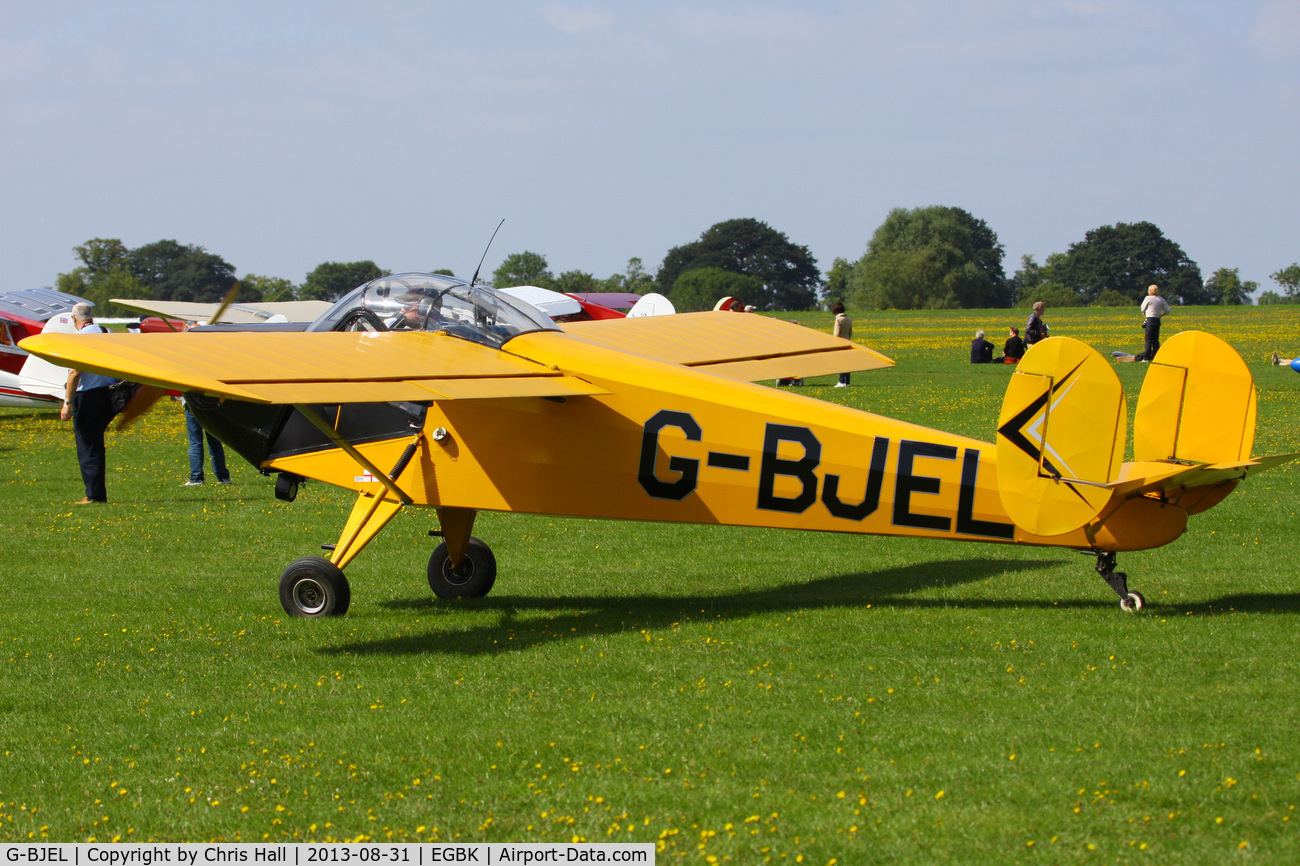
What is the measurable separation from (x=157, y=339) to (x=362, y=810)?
11.5ft

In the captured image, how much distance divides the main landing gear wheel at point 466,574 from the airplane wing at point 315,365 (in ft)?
6.23

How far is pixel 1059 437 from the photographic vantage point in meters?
6.93

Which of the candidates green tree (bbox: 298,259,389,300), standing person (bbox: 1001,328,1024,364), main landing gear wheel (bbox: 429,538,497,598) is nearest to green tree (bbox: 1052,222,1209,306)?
green tree (bbox: 298,259,389,300)

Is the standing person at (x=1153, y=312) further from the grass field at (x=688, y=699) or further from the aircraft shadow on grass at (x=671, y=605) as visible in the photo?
the aircraft shadow on grass at (x=671, y=605)

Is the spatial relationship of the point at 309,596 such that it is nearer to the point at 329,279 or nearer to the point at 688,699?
the point at 688,699

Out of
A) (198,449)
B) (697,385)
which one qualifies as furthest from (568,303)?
(697,385)

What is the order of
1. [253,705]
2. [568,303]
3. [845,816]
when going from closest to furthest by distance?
[845,816]
[253,705]
[568,303]

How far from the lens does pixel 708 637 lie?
7543 millimetres

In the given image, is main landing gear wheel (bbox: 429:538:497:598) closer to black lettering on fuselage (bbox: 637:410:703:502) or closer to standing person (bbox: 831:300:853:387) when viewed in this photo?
black lettering on fuselage (bbox: 637:410:703:502)

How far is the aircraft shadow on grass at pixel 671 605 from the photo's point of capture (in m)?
7.75

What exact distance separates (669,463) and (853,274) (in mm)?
96436

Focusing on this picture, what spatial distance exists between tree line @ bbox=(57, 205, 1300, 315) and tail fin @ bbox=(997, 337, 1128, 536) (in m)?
76.0

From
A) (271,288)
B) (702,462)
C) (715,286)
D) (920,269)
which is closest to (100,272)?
(271,288)

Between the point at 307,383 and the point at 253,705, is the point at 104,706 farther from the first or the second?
the point at 307,383
